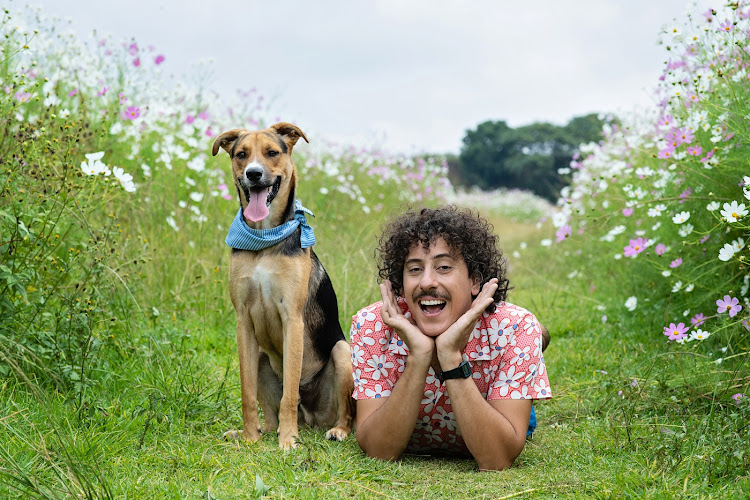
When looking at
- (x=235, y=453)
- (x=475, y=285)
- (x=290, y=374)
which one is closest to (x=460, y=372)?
(x=475, y=285)

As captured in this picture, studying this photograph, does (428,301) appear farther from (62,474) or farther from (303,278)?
(62,474)

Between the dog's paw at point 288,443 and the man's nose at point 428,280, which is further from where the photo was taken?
the dog's paw at point 288,443

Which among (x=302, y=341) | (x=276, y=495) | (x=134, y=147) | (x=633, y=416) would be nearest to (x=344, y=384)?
(x=302, y=341)

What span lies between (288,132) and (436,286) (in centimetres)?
136

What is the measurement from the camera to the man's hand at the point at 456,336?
329cm

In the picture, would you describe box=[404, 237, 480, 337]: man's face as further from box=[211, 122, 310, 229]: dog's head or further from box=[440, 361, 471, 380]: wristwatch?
box=[211, 122, 310, 229]: dog's head

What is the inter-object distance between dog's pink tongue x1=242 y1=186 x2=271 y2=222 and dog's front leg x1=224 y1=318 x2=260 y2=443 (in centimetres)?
53

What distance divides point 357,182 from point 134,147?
5.27 metres

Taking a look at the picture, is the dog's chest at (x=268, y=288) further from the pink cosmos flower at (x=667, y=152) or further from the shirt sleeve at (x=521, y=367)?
the pink cosmos flower at (x=667, y=152)

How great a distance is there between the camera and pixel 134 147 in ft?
23.0

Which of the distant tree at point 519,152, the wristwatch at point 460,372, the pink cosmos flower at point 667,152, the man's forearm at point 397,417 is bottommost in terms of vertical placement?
the man's forearm at point 397,417

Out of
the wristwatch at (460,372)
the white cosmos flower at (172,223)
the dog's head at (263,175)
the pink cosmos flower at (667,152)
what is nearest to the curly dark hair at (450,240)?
the wristwatch at (460,372)

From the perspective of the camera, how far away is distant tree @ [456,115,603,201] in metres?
34.8

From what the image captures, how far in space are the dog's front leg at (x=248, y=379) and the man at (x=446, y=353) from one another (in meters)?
0.57
